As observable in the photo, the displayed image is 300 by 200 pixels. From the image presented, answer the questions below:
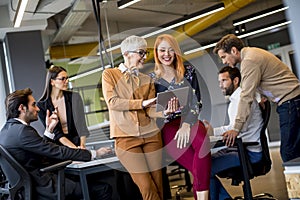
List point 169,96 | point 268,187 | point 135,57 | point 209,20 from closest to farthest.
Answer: point 169,96 → point 135,57 → point 268,187 → point 209,20

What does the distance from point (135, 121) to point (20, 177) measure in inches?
32.5

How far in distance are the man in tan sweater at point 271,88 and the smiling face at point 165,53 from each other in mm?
673

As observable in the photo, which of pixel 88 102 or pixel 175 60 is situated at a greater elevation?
pixel 175 60

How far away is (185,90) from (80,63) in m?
9.03

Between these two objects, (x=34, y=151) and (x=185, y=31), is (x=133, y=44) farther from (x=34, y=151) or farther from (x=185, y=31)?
(x=185, y=31)

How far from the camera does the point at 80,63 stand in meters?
11.4

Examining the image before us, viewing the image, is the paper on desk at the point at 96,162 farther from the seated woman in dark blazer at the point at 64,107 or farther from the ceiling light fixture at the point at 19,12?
the ceiling light fixture at the point at 19,12

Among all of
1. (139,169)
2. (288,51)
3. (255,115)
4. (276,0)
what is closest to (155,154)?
(139,169)

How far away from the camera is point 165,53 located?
9.16ft

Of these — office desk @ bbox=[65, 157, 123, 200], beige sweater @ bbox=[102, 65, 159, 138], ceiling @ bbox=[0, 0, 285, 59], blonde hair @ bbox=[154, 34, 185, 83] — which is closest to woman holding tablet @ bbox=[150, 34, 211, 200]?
blonde hair @ bbox=[154, 34, 185, 83]

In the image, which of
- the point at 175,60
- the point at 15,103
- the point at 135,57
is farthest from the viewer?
the point at 15,103

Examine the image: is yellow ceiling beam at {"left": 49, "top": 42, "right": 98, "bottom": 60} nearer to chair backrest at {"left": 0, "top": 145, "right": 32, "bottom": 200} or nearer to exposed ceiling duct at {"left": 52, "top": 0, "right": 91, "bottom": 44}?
exposed ceiling duct at {"left": 52, "top": 0, "right": 91, "bottom": 44}

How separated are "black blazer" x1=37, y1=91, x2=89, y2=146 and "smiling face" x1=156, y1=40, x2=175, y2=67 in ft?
3.94

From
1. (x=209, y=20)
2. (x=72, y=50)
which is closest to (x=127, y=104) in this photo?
(x=209, y=20)
